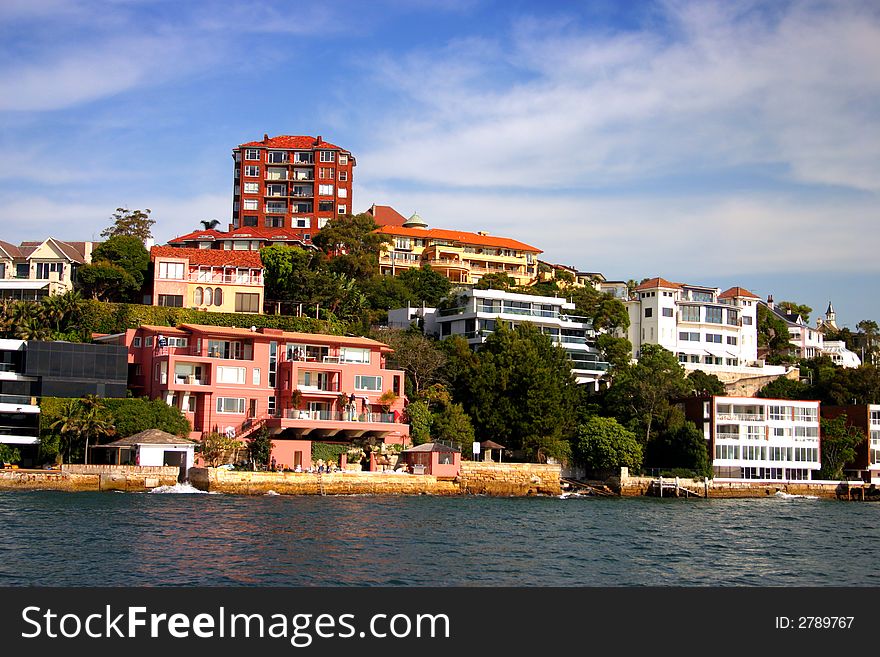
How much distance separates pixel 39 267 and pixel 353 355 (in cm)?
2957

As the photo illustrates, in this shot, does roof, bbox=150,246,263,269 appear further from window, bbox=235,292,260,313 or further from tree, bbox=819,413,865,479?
tree, bbox=819,413,865,479

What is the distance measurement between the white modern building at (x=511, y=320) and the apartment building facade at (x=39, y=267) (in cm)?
2727

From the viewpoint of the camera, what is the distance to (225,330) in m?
70.1

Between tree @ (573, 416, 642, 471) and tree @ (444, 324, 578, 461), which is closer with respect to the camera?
tree @ (573, 416, 642, 471)

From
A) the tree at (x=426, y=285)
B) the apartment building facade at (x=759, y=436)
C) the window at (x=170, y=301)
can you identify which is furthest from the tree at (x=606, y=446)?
the window at (x=170, y=301)

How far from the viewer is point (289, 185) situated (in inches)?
4564

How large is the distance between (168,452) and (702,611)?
45906 millimetres

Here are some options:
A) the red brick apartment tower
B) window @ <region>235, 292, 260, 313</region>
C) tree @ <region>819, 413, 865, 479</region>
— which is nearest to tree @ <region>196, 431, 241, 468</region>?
window @ <region>235, 292, 260, 313</region>

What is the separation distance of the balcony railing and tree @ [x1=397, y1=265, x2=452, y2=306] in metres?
28.9

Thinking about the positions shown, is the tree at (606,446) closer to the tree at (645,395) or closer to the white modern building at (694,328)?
the tree at (645,395)

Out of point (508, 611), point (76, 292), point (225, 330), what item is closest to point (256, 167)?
point (76, 292)

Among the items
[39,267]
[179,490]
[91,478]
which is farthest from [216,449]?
[39,267]

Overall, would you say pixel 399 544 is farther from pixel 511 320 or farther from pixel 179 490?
pixel 511 320

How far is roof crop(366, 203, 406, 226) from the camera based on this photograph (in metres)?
133
